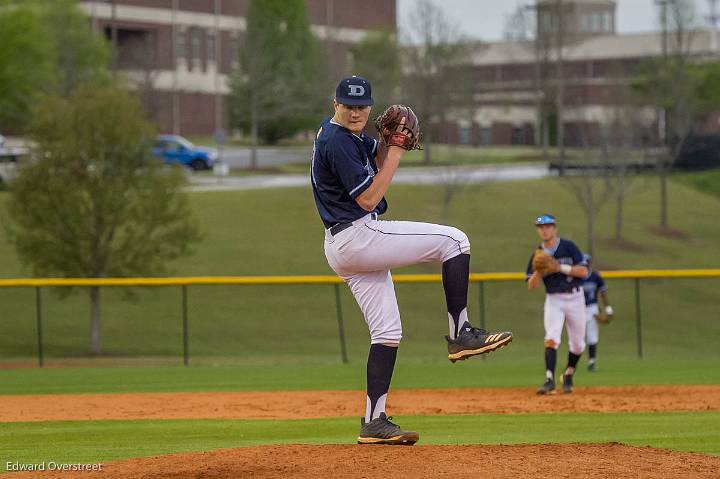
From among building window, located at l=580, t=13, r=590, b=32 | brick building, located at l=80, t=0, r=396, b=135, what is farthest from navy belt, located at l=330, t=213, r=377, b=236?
building window, located at l=580, t=13, r=590, b=32

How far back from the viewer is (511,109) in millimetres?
81750

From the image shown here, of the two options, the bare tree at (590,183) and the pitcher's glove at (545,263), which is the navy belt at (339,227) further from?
the bare tree at (590,183)

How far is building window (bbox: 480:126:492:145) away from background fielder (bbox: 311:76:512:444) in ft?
255

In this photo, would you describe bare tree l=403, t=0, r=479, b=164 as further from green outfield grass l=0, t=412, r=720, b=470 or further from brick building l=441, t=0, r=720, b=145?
green outfield grass l=0, t=412, r=720, b=470

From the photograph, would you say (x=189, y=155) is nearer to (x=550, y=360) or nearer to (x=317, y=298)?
(x=317, y=298)

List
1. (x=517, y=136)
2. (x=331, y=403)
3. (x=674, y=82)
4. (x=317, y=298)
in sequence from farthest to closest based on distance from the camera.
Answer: (x=517, y=136) → (x=674, y=82) → (x=317, y=298) → (x=331, y=403)

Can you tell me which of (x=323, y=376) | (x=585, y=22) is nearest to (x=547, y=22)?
(x=585, y=22)

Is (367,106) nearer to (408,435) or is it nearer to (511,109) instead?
(408,435)

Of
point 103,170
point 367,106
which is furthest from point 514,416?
point 103,170

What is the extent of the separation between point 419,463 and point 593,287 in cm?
1207

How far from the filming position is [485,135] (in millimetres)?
85688

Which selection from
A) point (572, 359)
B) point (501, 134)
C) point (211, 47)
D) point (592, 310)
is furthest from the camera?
point (501, 134)

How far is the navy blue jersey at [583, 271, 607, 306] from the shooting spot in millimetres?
18672

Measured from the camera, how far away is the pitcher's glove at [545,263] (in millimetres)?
13992
